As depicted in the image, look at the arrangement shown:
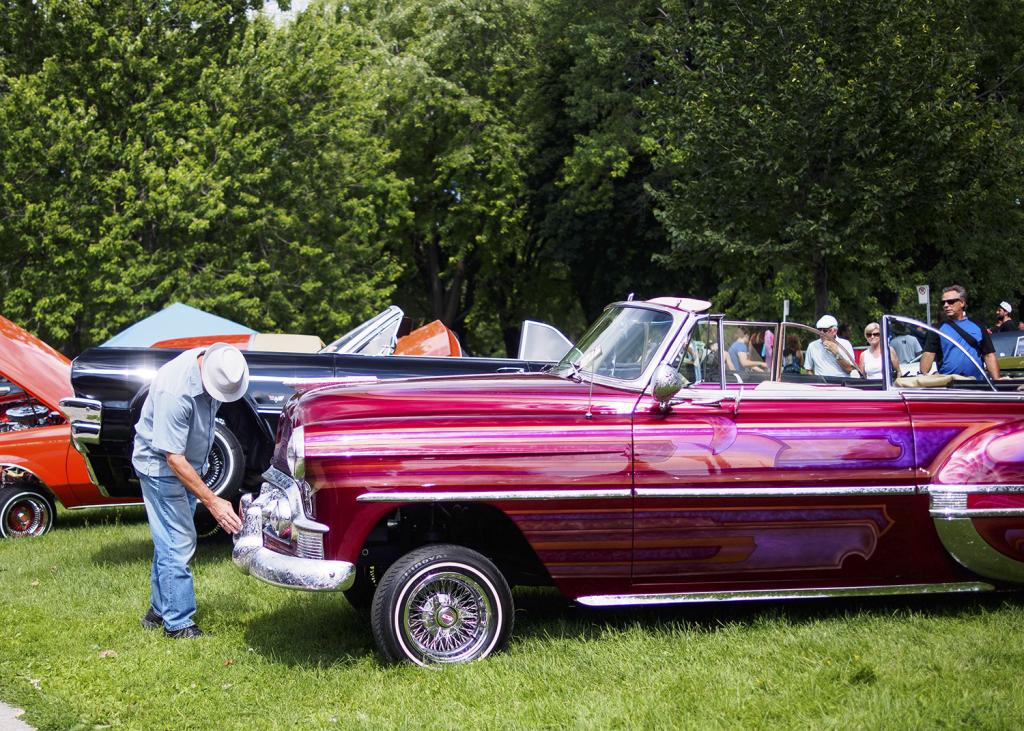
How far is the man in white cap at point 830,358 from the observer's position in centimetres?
758

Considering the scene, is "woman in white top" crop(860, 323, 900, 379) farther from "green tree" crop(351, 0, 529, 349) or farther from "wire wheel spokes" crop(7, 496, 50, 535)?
"green tree" crop(351, 0, 529, 349)

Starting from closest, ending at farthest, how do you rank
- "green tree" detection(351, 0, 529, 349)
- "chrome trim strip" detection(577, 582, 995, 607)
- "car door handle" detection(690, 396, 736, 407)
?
"chrome trim strip" detection(577, 582, 995, 607), "car door handle" detection(690, 396, 736, 407), "green tree" detection(351, 0, 529, 349)

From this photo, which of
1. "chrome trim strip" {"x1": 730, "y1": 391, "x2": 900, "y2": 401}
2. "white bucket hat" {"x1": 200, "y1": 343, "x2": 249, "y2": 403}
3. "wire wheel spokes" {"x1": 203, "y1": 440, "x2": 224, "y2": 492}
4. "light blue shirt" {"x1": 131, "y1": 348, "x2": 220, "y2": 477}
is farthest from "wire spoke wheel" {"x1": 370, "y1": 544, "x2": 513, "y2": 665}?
"wire wheel spokes" {"x1": 203, "y1": 440, "x2": 224, "y2": 492}

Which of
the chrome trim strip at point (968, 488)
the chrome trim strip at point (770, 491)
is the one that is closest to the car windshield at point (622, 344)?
the chrome trim strip at point (770, 491)

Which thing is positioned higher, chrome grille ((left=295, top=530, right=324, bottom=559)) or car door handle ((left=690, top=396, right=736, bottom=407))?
car door handle ((left=690, top=396, right=736, bottom=407))

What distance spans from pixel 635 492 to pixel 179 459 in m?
2.64

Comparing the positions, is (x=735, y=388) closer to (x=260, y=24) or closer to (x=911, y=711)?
(x=911, y=711)

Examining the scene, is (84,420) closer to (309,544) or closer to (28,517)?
(28,517)

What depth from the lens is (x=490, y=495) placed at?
6.10 meters

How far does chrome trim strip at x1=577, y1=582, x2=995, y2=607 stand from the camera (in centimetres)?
635

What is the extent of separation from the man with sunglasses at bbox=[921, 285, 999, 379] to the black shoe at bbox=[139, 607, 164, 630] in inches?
204

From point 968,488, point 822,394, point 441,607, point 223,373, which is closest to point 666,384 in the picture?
point 822,394

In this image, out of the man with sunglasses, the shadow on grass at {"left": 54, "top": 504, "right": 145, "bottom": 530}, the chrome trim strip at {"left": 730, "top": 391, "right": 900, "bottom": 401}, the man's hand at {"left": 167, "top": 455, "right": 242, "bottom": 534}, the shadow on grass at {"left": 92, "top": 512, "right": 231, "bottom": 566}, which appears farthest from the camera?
the shadow on grass at {"left": 54, "top": 504, "right": 145, "bottom": 530}

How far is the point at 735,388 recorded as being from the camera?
678 centimetres
